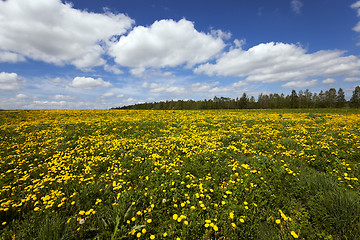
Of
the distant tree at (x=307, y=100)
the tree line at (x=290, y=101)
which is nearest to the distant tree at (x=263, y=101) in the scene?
the tree line at (x=290, y=101)

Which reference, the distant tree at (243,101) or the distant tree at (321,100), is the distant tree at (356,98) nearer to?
the distant tree at (321,100)

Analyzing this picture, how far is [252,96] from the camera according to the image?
9144 cm

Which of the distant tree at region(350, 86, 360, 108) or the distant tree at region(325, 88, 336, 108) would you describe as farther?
the distant tree at region(325, 88, 336, 108)

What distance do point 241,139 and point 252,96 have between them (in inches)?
3775

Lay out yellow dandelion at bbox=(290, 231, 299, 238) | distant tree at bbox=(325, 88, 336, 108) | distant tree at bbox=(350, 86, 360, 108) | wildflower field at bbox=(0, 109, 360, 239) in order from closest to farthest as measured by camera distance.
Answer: yellow dandelion at bbox=(290, 231, 299, 238), wildflower field at bbox=(0, 109, 360, 239), distant tree at bbox=(350, 86, 360, 108), distant tree at bbox=(325, 88, 336, 108)

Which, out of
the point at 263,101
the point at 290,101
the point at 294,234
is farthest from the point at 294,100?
the point at 294,234

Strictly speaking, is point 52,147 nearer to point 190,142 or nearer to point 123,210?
point 123,210

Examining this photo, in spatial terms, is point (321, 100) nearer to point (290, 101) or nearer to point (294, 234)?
point (290, 101)

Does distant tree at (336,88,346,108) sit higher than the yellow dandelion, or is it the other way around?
distant tree at (336,88,346,108)

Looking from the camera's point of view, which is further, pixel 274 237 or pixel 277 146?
pixel 277 146

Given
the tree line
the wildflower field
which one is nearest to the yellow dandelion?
the wildflower field

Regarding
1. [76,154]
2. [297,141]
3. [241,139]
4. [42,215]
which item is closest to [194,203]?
[42,215]

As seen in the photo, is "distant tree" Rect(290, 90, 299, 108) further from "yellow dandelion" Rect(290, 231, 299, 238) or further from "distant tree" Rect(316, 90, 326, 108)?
"yellow dandelion" Rect(290, 231, 299, 238)

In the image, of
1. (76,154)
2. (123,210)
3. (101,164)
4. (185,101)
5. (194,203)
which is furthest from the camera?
(185,101)
